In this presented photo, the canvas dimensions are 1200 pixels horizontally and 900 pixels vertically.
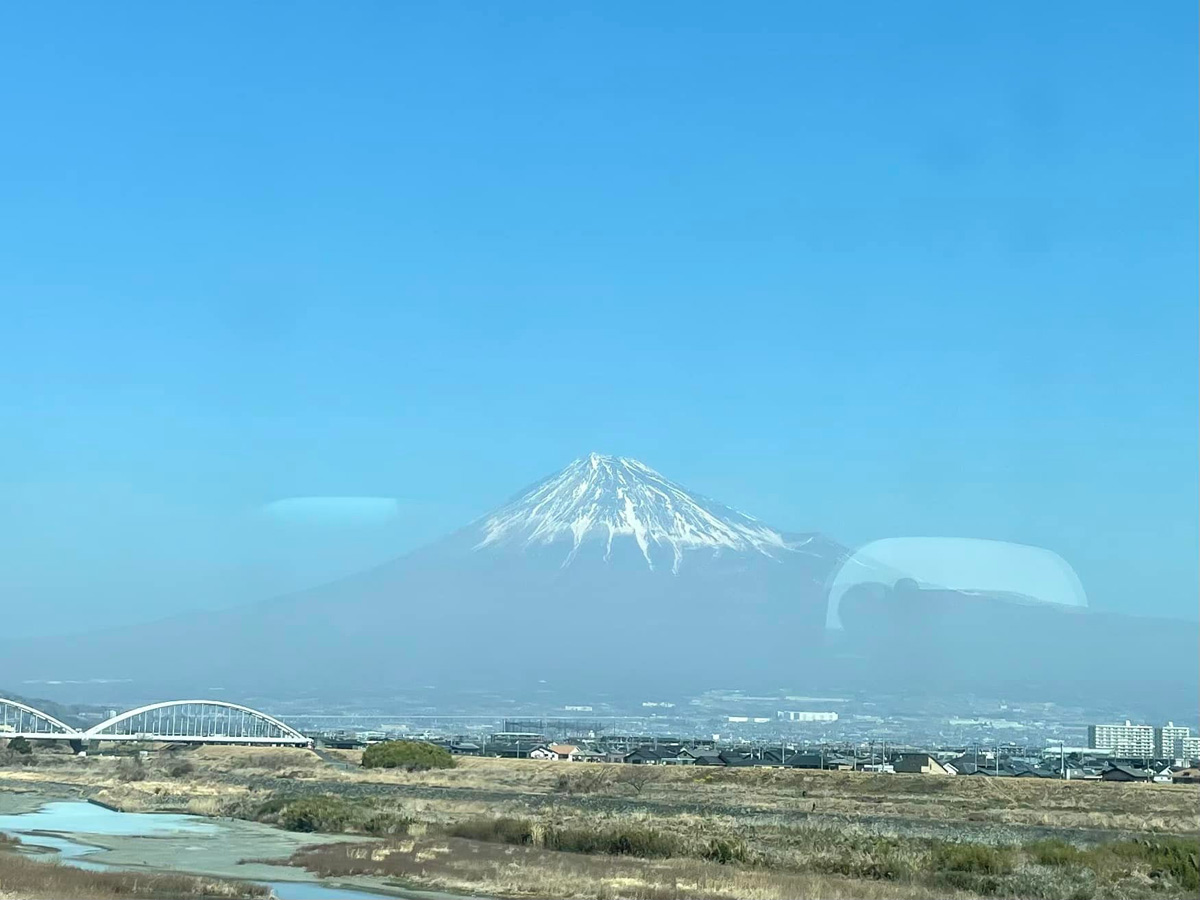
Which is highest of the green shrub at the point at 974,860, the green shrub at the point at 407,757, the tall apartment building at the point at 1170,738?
the green shrub at the point at 974,860

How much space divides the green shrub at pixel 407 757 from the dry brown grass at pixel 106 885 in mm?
Answer: 51953

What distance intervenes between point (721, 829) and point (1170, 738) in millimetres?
127638

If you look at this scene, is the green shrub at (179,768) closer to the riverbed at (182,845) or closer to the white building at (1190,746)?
the riverbed at (182,845)

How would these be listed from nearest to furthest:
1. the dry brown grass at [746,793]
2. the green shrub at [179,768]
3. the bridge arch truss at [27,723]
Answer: the dry brown grass at [746,793] < the green shrub at [179,768] < the bridge arch truss at [27,723]

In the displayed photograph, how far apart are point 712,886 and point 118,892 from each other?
11.0 m

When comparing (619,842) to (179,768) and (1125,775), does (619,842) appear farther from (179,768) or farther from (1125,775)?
(179,768)

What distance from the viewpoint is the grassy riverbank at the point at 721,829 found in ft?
91.9

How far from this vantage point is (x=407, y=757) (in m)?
81.1

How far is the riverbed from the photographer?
28734 mm

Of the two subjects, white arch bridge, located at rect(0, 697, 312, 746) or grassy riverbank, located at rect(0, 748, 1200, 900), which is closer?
grassy riverbank, located at rect(0, 748, 1200, 900)

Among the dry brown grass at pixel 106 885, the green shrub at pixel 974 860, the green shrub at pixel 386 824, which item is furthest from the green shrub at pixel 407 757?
the green shrub at pixel 974 860

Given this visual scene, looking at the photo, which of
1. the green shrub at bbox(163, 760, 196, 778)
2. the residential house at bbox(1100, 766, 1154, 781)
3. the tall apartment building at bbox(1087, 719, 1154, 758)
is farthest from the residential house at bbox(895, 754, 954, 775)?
the tall apartment building at bbox(1087, 719, 1154, 758)

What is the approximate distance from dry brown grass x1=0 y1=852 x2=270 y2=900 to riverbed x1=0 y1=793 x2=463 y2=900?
117 centimetres

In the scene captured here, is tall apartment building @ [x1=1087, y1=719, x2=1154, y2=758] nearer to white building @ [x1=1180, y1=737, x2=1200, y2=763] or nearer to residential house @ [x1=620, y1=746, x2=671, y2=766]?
white building @ [x1=1180, y1=737, x2=1200, y2=763]
